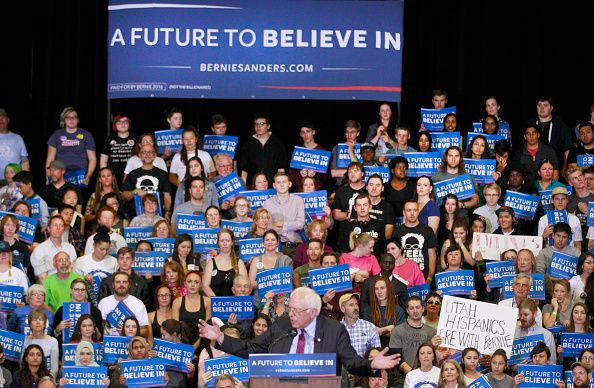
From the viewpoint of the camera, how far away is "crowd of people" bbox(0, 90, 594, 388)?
1152 centimetres

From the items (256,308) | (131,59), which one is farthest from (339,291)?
(131,59)

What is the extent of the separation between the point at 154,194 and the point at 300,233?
1404mm

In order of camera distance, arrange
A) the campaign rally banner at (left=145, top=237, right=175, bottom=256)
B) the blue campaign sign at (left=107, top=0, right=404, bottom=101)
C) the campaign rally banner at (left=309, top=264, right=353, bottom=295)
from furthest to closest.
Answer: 1. the blue campaign sign at (left=107, top=0, right=404, bottom=101)
2. the campaign rally banner at (left=145, top=237, right=175, bottom=256)
3. the campaign rally banner at (left=309, top=264, right=353, bottom=295)

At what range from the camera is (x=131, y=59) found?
1545cm

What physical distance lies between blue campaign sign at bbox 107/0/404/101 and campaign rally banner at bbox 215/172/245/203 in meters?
1.85

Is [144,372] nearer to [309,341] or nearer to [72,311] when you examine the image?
[72,311]

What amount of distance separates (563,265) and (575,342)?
106 cm

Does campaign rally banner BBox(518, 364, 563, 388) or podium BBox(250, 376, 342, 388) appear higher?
podium BBox(250, 376, 342, 388)

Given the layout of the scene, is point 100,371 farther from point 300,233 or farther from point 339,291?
point 300,233

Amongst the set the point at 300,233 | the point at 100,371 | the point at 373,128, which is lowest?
the point at 100,371

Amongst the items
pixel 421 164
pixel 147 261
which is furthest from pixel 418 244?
pixel 147 261

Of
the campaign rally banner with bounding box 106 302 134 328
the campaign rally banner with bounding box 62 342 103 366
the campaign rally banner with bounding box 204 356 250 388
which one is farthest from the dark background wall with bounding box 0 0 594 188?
the campaign rally banner with bounding box 204 356 250 388

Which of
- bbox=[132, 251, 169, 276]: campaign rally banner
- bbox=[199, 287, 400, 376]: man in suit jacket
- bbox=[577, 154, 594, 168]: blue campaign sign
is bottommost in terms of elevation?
bbox=[199, 287, 400, 376]: man in suit jacket

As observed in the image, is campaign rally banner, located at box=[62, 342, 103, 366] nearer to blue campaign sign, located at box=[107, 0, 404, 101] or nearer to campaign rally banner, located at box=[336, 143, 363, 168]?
campaign rally banner, located at box=[336, 143, 363, 168]
